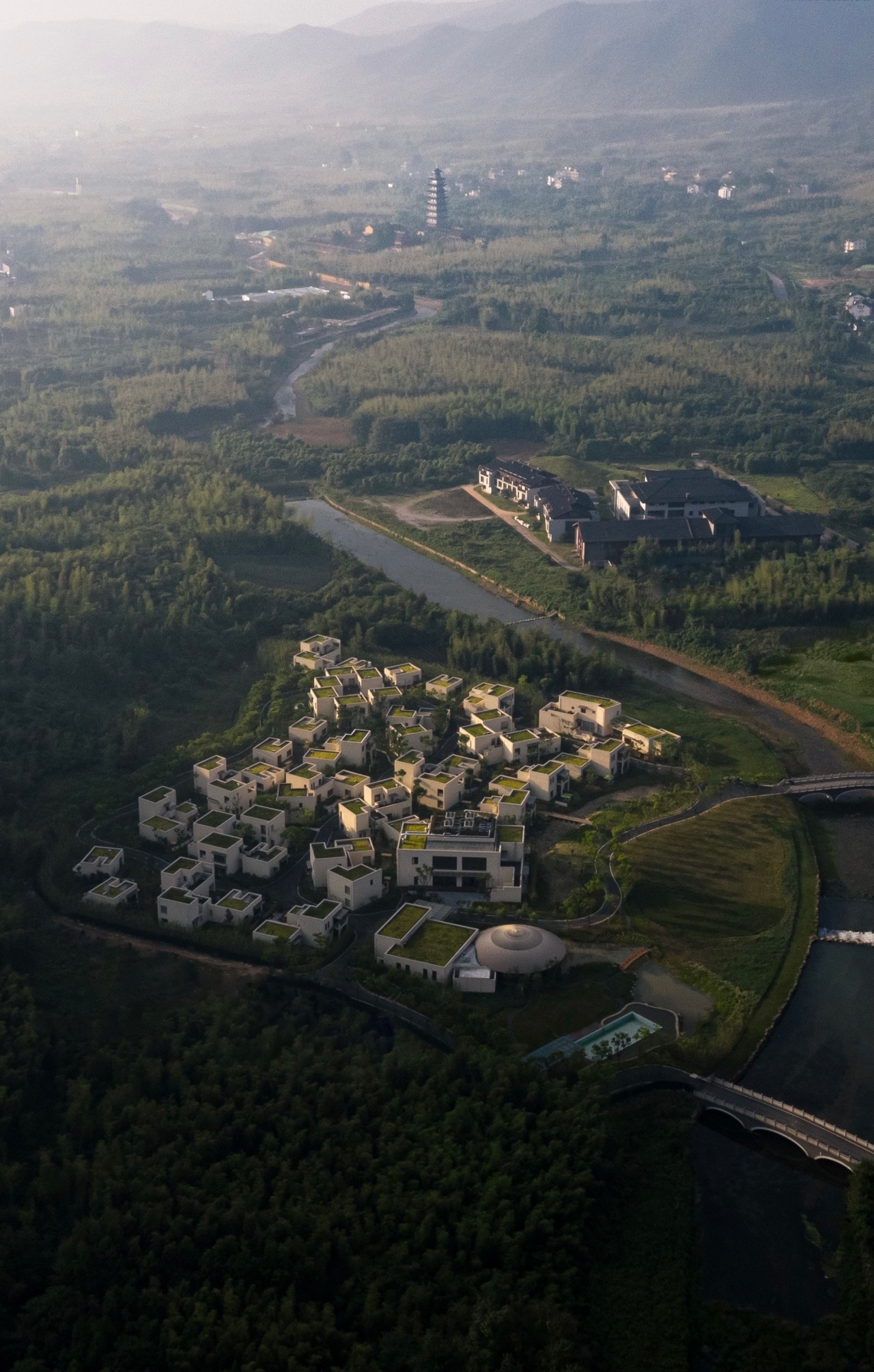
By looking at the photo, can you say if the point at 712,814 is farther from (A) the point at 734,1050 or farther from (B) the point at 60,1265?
(B) the point at 60,1265

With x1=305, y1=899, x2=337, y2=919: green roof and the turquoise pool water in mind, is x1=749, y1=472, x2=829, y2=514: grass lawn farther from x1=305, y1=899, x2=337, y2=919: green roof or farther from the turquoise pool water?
the turquoise pool water

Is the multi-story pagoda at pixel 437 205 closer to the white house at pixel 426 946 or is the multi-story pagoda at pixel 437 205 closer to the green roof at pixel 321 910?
the green roof at pixel 321 910

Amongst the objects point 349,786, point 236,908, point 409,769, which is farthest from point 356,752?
point 236,908

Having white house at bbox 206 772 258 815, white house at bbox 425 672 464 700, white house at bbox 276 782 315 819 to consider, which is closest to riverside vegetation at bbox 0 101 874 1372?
white house at bbox 206 772 258 815

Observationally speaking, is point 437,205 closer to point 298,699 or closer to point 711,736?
point 298,699

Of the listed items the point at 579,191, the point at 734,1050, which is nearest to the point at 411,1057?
the point at 734,1050

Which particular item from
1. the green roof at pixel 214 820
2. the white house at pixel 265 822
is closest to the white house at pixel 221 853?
the green roof at pixel 214 820
